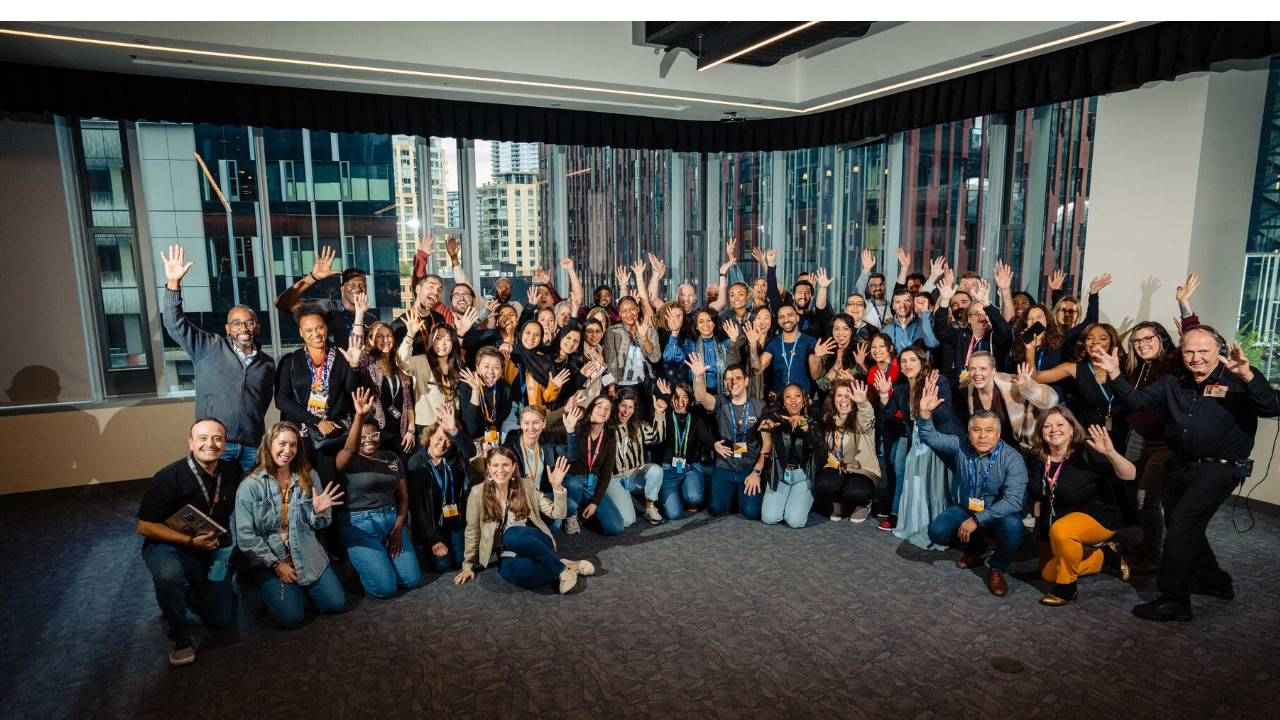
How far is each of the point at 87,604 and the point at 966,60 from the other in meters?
6.50

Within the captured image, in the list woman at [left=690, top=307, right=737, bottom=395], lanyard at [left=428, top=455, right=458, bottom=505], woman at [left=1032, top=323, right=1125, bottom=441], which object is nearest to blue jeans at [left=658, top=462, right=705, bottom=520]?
woman at [left=690, top=307, right=737, bottom=395]

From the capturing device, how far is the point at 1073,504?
148 inches

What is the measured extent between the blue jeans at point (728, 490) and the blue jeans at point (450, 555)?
5.67ft

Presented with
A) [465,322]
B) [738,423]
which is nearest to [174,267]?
[465,322]

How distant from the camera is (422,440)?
159 inches

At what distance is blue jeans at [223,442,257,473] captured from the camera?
4.16 meters

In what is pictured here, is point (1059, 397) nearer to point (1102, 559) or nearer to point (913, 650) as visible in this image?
point (1102, 559)

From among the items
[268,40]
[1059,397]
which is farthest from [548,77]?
[1059,397]

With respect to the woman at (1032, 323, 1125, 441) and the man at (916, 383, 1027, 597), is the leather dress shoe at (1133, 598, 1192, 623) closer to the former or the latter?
the man at (916, 383, 1027, 597)

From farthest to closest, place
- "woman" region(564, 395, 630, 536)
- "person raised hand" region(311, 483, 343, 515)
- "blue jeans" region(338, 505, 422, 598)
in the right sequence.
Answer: "woman" region(564, 395, 630, 536), "blue jeans" region(338, 505, 422, 598), "person raised hand" region(311, 483, 343, 515)

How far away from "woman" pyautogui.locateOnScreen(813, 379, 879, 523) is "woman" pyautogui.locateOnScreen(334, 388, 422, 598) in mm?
2665

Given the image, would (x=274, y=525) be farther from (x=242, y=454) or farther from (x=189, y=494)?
(x=242, y=454)

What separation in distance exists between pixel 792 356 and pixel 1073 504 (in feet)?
6.68

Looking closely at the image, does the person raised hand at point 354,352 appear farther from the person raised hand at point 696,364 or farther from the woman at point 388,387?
the person raised hand at point 696,364
